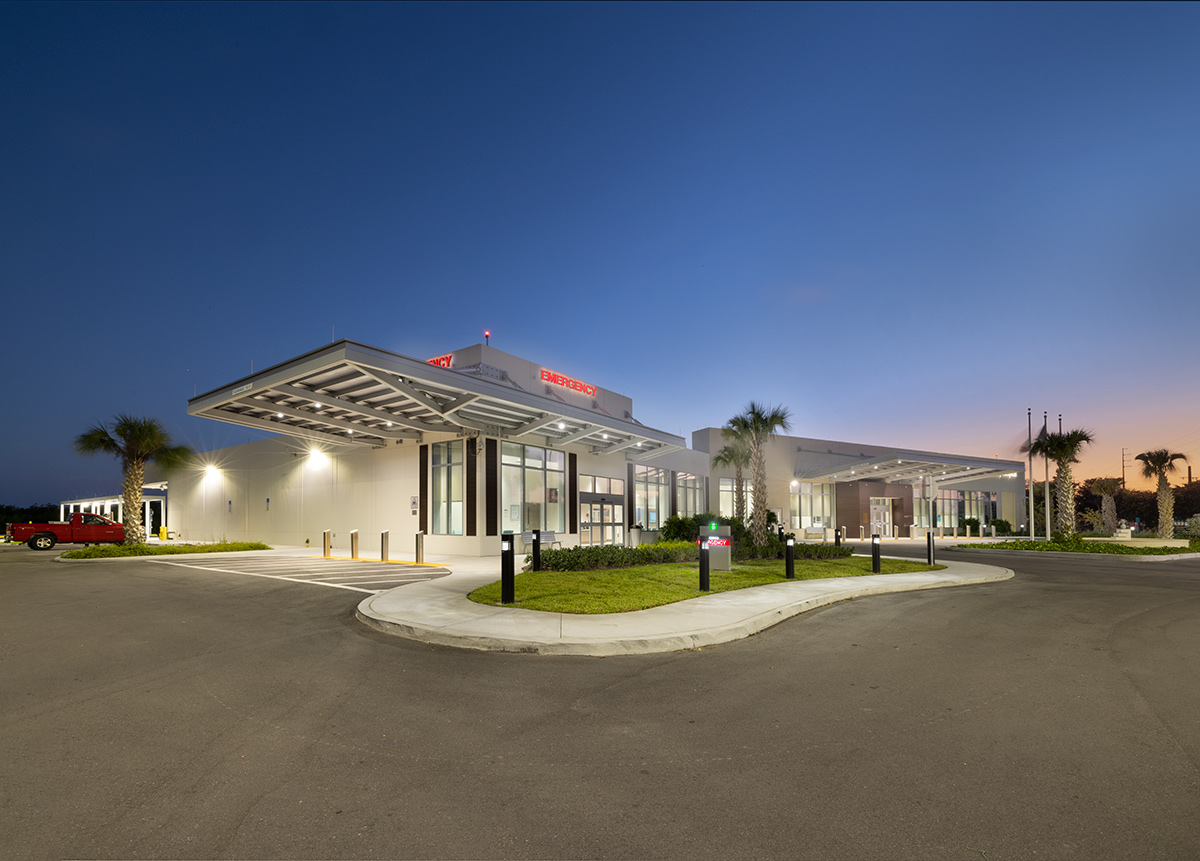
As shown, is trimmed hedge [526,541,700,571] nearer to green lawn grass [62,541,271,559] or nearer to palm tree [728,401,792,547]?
palm tree [728,401,792,547]

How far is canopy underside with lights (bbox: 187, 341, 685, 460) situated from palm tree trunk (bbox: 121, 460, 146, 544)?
8.35 meters

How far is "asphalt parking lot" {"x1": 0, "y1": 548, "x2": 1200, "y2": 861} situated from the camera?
3.44 meters

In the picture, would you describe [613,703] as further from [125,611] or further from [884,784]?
[125,611]

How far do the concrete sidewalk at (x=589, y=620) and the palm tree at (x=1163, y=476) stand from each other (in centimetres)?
3685

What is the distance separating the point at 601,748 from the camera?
4.73m

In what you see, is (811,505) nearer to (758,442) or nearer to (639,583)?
(758,442)

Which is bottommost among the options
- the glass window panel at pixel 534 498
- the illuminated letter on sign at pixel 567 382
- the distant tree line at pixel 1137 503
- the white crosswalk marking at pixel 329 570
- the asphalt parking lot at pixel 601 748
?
the distant tree line at pixel 1137 503

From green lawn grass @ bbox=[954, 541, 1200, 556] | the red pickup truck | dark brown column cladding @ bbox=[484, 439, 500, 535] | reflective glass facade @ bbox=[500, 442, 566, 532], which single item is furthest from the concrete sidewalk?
the red pickup truck

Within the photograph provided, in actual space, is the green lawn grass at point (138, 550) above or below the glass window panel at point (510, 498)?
below

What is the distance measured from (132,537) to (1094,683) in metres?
34.3

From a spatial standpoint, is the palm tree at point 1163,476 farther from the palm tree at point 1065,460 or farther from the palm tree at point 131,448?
the palm tree at point 131,448

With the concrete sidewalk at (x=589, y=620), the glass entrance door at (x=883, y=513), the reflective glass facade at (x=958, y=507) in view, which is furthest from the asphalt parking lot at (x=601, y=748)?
the reflective glass facade at (x=958, y=507)

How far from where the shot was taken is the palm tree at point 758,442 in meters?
23.4

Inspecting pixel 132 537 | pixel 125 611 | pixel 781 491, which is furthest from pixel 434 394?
pixel 781 491
